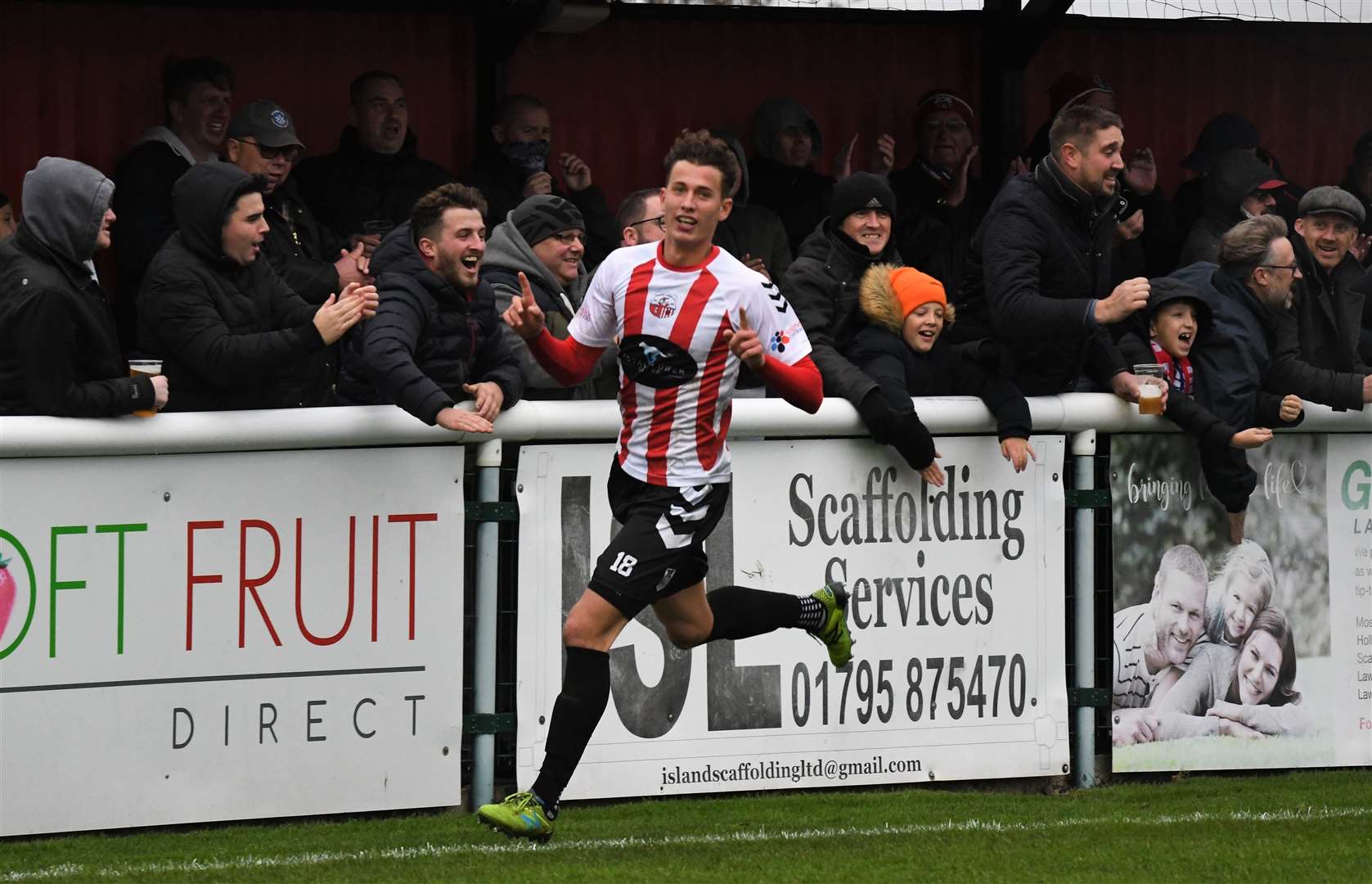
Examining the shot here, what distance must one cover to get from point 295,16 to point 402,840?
16.2ft

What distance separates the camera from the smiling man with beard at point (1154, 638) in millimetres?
7305

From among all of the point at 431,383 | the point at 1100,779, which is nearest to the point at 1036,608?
the point at 1100,779

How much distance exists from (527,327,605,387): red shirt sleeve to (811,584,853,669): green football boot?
1.07 metres

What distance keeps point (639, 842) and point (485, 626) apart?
917 mm

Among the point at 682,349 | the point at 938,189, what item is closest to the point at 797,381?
the point at 682,349

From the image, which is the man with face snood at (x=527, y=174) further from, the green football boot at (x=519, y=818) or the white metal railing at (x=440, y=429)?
the green football boot at (x=519, y=818)

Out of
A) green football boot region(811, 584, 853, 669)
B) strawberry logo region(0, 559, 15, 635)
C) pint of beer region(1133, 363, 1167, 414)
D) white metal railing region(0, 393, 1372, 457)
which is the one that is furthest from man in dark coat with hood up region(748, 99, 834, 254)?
strawberry logo region(0, 559, 15, 635)

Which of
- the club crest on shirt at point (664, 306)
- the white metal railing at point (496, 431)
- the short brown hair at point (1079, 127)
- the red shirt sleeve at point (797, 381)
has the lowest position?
the white metal railing at point (496, 431)

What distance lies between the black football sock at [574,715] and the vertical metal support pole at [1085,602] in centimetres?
212

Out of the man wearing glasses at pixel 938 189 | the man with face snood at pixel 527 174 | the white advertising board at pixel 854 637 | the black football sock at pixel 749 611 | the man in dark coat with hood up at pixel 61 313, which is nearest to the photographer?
the man in dark coat with hood up at pixel 61 313

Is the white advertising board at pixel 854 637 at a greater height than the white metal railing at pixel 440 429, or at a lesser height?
lesser

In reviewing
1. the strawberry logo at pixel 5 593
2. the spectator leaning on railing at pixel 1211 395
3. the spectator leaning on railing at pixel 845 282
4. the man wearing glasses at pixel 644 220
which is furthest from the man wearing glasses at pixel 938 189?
the strawberry logo at pixel 5 593

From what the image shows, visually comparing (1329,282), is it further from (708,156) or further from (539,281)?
(708,156)

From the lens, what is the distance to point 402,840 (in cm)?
612
